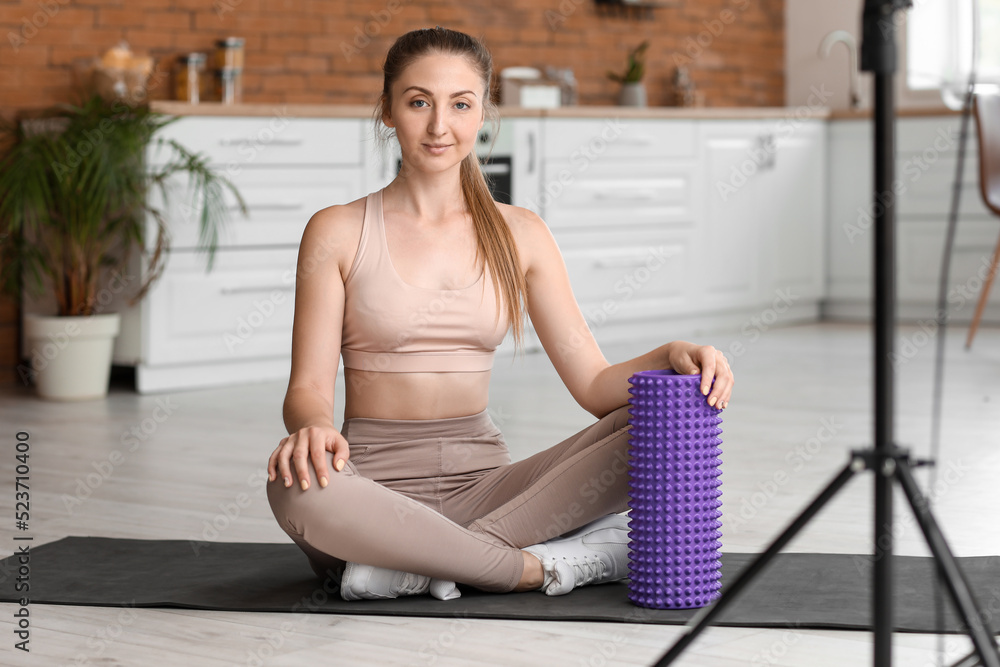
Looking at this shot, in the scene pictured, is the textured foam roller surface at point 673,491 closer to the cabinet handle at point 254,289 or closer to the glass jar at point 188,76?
the cabinet handle at point 254,289

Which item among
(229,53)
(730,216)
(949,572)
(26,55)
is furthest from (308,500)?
(730,216)

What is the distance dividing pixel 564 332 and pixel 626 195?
3248 millimetres

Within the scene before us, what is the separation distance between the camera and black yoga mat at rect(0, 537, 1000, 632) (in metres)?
1.73

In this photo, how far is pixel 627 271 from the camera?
514 centimetres

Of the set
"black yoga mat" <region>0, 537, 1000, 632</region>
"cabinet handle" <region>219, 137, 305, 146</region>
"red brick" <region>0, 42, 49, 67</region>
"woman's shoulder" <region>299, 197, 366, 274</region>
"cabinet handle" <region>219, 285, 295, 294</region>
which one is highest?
"red brick" <region>0, 42, 49, 67</region>

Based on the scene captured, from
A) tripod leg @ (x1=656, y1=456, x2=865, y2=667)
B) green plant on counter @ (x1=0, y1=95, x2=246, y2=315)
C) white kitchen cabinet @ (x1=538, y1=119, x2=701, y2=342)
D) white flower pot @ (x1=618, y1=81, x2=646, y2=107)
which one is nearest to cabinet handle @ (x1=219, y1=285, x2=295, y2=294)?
green plant on counter @ (x1=0, y1=95, x2=246, y2=315)

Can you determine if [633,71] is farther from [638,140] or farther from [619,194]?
[619,194]

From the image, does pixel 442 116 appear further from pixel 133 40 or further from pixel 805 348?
pixel 805 348

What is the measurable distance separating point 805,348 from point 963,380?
37.7 inches

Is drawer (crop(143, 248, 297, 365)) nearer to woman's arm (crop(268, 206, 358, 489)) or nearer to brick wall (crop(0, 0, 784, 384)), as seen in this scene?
brick wall (crop(0, 0, 784, 384))

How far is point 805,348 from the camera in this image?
195 inches

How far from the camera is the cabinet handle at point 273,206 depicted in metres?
4.04

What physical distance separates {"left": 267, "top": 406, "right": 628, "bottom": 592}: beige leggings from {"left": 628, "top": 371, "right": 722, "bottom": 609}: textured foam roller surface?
0.10 meters

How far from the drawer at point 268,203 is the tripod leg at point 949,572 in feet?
10.4
